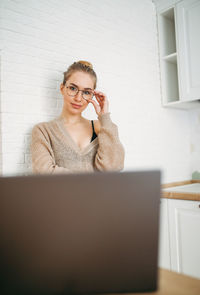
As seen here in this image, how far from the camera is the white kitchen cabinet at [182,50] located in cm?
223

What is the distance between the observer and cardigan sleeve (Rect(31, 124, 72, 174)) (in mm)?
1409

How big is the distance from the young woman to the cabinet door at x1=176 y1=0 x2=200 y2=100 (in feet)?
3.14

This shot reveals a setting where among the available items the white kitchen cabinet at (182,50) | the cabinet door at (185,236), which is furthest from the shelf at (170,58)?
the cabinet door at (185,236)

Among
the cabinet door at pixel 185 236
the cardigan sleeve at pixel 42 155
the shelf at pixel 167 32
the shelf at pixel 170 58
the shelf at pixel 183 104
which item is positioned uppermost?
the shelf at pixel 167 32

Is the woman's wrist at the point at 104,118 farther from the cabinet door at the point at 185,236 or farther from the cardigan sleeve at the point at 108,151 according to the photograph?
the cabinet door at the point at 185,236

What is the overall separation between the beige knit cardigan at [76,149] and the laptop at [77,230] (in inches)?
39.1

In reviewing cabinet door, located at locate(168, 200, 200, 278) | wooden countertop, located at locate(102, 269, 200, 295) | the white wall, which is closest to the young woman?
the white wall

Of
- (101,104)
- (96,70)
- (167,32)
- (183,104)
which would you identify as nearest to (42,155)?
(101,104)

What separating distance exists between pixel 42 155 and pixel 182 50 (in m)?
1.62

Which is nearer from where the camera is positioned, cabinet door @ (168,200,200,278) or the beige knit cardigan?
the beige knit cardigan

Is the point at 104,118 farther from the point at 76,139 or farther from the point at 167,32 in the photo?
the point at 167,32

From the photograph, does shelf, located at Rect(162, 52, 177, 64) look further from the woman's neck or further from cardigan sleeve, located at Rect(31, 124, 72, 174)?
cardigan sleeve, located at Rect(31, 124, 72, 174)

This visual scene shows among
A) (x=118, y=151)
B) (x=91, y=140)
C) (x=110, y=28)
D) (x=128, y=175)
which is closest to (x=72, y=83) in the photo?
(x=91, y=140)

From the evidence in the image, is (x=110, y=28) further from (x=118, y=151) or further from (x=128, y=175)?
(x=128, y=175)
